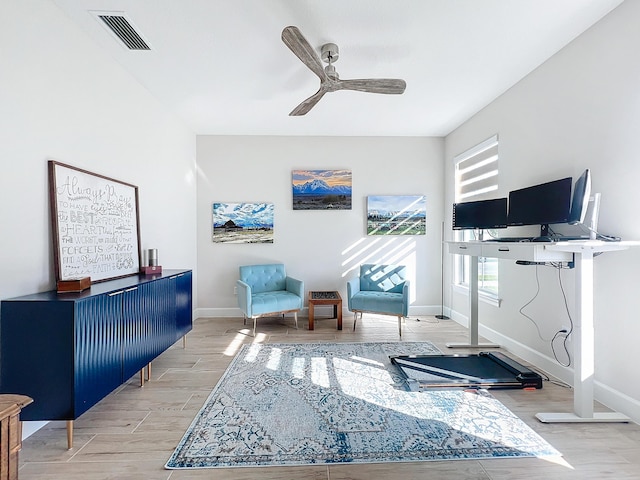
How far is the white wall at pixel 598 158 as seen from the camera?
2.10 metres

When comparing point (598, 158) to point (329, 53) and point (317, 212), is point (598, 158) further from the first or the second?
point (317, 212)

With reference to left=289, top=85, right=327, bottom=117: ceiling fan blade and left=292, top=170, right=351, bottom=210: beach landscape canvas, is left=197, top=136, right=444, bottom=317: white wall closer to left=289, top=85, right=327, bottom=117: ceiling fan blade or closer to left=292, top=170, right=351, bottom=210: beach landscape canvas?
left=292, top=170, right=351, bottom=210: beach landscape canvas

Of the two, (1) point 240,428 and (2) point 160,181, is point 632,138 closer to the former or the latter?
(1) point 240,428

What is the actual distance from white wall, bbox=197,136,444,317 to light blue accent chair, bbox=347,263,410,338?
1.08 ft

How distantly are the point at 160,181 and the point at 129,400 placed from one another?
2411 mm

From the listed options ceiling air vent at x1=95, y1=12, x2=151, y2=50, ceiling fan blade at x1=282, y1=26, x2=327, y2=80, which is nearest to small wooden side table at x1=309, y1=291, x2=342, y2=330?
ceiling fan blade at x1=282, y1=26, x2=327, y2=80

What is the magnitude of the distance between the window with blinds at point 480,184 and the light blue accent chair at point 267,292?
2.47m

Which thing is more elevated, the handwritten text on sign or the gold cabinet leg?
the handwritten text on sign

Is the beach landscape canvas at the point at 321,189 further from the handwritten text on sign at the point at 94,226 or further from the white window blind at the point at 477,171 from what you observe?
the handwritten text on sign at the point at 94,226

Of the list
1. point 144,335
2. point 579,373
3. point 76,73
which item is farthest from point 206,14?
point 579,373

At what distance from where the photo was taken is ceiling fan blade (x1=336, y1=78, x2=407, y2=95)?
2.59 metres

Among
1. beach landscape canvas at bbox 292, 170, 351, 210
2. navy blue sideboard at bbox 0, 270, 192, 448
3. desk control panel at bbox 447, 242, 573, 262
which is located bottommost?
navy blue sideboard at bbox 0, 270, 192, 448

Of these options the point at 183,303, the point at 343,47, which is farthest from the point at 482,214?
the point at 183,303

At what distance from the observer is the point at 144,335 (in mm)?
2510
